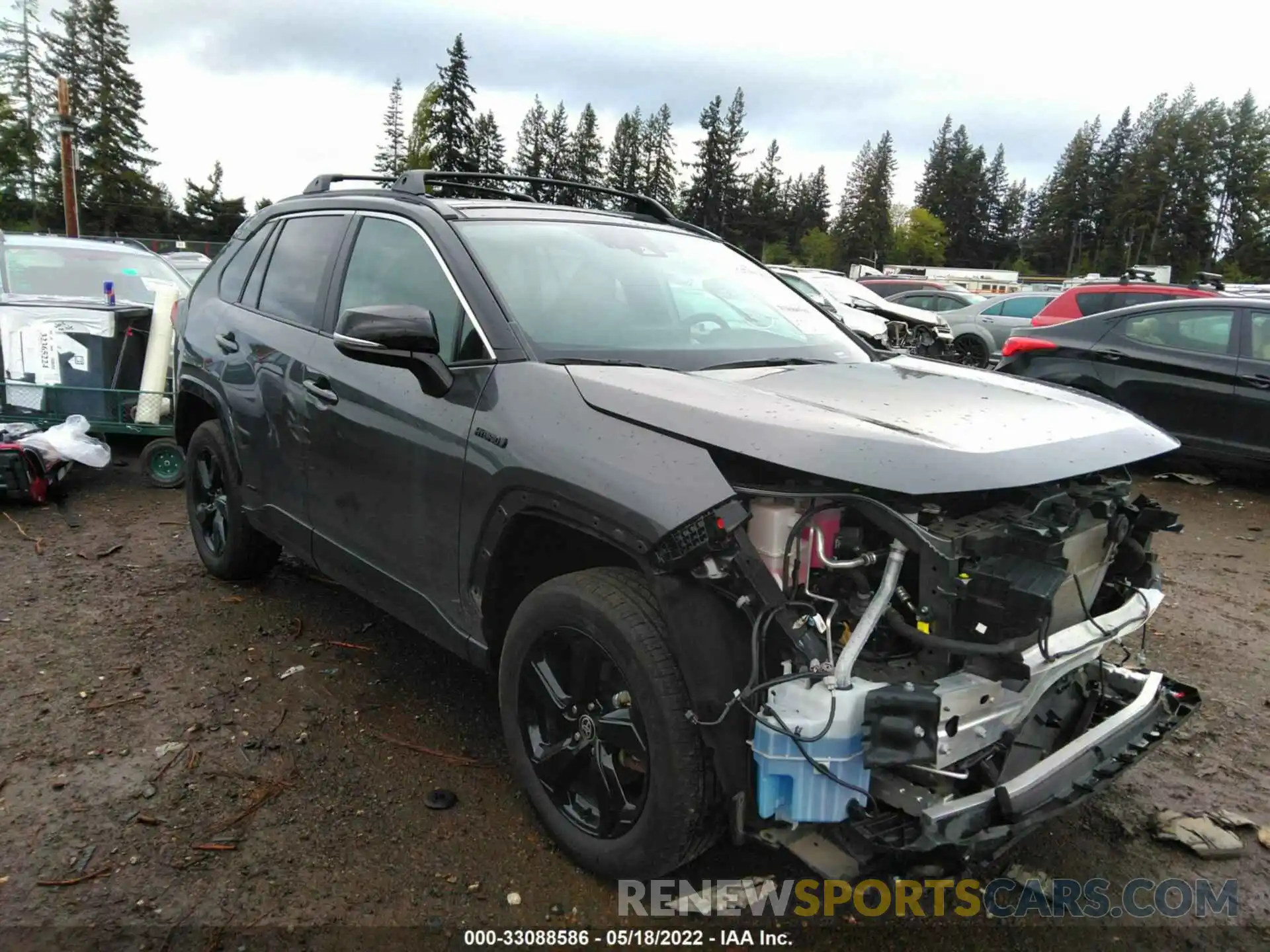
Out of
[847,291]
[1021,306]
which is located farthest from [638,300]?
[1021,306]

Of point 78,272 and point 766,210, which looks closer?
point 78,272

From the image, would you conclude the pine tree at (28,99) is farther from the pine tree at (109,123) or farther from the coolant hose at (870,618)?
the coolant hose at (870,618)

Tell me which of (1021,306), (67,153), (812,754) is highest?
(67,153)

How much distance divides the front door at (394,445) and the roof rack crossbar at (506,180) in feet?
0.73

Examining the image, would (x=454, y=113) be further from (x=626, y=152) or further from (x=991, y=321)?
(x=991, y=321)

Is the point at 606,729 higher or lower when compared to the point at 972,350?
lower

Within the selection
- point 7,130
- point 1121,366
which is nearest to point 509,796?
point 1121,366

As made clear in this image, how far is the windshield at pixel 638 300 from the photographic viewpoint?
297cm

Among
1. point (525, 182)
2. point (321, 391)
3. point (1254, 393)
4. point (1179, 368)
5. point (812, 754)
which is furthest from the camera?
point (1179, 368)

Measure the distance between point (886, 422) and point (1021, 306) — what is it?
14290 millimetres

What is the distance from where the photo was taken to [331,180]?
4375mm

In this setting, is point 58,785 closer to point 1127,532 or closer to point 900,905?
point 900,905

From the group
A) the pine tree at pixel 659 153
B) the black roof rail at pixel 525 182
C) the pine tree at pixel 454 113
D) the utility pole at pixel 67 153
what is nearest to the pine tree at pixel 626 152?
the pine tree at pixel 659 153

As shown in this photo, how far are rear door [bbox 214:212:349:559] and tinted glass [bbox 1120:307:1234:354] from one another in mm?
6763
